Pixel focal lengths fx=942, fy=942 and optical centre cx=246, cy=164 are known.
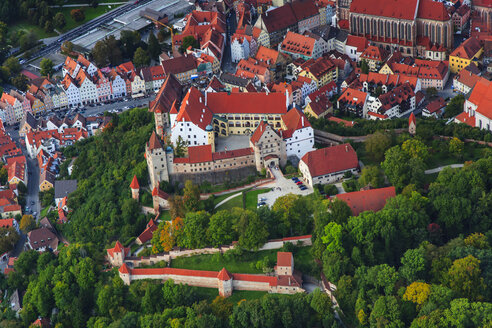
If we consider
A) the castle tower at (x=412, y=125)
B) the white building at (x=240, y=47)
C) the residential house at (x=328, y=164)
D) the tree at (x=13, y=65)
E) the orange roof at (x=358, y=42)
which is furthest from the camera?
the tree at (x=13, y=65)

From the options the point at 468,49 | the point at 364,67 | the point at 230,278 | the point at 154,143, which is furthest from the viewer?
the point at 364,67

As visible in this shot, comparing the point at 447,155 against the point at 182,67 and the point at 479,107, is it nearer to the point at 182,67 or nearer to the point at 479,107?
the point at 479,107

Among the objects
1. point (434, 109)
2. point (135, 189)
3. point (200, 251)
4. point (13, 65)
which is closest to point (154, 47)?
point (13, 65)

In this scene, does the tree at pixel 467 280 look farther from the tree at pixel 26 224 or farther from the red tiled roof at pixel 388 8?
the red tiled roof at pixel 388 8

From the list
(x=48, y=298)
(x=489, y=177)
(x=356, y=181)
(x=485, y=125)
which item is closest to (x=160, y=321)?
(x=48, y=298)

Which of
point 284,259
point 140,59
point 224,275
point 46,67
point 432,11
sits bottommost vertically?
point 46,67

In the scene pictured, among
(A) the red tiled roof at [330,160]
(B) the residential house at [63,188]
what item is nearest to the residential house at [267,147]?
(A) the red tiled roof at [330,160]

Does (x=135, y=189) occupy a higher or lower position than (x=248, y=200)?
lower
